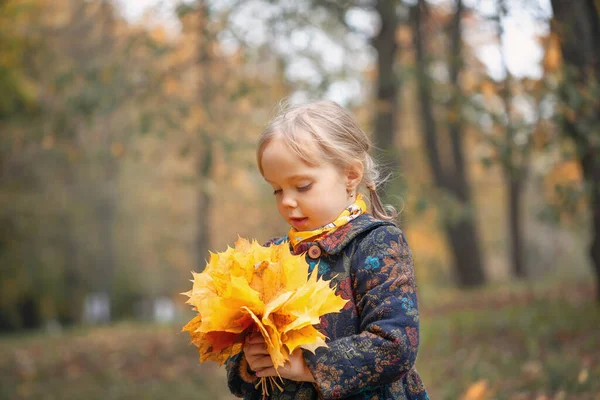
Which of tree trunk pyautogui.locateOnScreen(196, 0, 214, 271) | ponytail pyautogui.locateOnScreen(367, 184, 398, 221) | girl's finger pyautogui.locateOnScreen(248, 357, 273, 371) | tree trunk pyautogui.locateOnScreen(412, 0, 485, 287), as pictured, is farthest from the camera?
tree trunk pyautogui.locateOnScreen(412, 0, 485, 287)

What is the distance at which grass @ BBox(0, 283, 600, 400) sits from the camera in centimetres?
540

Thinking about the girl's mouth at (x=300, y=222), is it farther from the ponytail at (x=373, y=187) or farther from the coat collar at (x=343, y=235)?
the ponytail at (x=373, y=187)

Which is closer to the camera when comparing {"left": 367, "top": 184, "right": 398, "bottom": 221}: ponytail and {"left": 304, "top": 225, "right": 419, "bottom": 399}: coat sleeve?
{"left": 304, "top": 225, "right": 419, "bottom": 399}: coat sleeve

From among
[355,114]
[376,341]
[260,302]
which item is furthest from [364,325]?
[355,114]

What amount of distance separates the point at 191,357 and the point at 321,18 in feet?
16.0

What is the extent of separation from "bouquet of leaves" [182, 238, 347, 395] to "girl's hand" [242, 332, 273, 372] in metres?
0.02

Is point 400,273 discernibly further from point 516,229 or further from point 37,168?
A: point 37,168

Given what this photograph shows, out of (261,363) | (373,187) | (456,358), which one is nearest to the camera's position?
(261,363)

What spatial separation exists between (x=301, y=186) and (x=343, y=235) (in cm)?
20

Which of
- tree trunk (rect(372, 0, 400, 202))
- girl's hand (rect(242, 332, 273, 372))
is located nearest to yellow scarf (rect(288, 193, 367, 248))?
girl's hand (rect(242, 332, 273, 372))

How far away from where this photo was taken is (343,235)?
6.82 feet

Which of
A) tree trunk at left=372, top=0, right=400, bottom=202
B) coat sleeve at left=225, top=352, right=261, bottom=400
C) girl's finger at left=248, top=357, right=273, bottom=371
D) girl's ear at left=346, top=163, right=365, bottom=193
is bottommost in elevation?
coat sleeve at left=225, top=352, right=261, bottom=400

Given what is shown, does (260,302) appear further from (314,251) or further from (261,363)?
(314,251)

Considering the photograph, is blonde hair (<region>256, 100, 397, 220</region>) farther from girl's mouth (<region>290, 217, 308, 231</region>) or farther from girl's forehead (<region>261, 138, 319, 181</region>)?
girl's mouth (<region>290, 217, 308, 231</region>)
